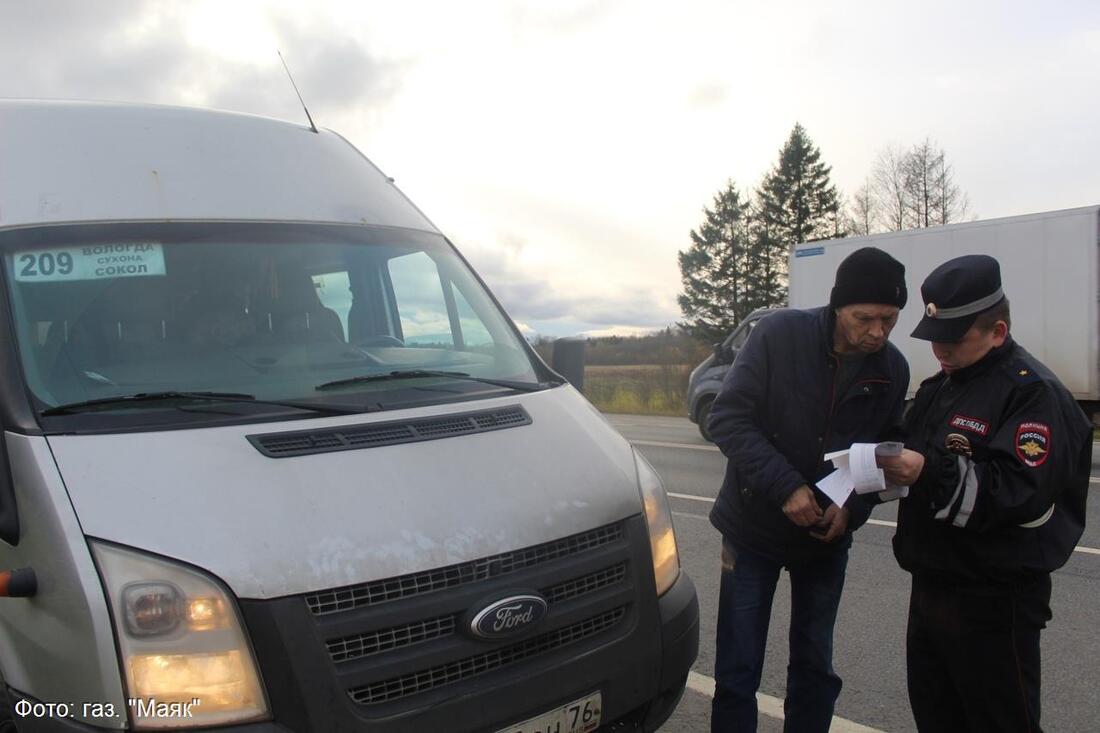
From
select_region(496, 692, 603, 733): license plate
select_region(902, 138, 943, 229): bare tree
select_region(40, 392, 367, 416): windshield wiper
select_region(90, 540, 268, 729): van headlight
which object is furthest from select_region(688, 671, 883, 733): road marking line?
select_region(902, 138, 943, 229): bare tree

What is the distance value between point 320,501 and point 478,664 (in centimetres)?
60

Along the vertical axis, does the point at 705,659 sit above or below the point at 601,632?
below

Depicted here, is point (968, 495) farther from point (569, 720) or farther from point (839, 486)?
point (569, 720)

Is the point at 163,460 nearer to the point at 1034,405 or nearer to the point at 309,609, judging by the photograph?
the point at 309,609

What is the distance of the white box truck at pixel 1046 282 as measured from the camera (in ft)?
36.5

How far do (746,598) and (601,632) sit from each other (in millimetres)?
754

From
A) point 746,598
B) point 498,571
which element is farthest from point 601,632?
point 746,598

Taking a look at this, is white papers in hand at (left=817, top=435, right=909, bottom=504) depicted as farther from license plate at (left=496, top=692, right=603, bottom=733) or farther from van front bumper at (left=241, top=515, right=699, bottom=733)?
license plate at (left=496, top=692, right=603, bottom=733)

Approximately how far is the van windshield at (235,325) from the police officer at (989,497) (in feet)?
4.58

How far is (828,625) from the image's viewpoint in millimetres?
2965

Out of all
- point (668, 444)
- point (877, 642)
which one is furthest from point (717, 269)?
point (877, 642)

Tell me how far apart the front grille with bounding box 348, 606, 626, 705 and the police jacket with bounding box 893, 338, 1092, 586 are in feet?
3.19

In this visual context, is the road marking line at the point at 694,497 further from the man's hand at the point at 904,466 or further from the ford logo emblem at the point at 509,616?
the ford logo emblem at the point at 509,616

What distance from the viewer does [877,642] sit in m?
4.40
